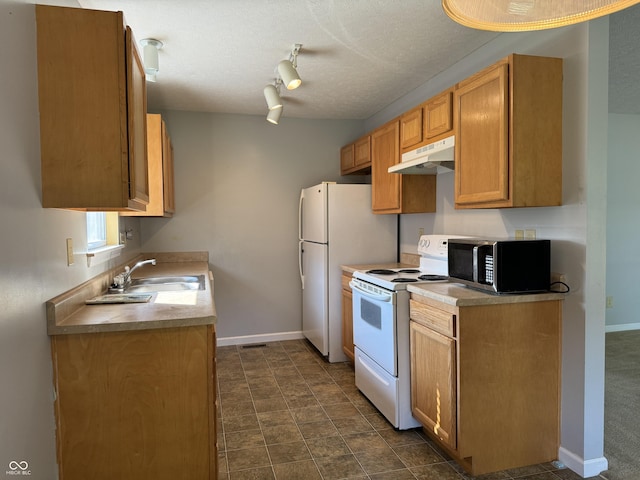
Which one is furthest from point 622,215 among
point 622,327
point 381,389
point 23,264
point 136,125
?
point 23,264

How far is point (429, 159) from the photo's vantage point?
9.23 ft

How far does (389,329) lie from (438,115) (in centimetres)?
143

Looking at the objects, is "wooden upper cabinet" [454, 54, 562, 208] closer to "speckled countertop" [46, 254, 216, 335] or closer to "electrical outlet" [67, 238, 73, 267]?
"speckled countertop" [46, 254, 216, 335]

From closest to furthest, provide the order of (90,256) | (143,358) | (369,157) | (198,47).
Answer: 1. (143,358)
2. (90,256)
3. (198,47)
4. (369,157)

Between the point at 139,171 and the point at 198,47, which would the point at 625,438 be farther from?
the point at 198,47

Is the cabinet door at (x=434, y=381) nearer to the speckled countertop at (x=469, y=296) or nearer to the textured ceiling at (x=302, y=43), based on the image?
the speckled countertop at (x=469, y=296)

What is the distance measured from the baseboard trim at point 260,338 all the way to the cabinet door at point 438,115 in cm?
268

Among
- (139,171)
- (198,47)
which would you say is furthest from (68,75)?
(198,47)

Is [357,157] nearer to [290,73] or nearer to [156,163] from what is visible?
[290,73]

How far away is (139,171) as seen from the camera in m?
1.89

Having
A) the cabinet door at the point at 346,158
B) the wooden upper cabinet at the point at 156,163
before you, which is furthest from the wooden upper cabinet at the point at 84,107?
the cabinet door at the point at 346,158

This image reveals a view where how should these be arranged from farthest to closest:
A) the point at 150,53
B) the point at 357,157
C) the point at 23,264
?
the point at 357,157, the point at 150,53, the point at 23,264

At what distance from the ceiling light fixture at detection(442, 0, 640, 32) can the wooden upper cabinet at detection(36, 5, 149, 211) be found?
1259 millimetres

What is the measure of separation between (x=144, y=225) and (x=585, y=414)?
3.87 metres
